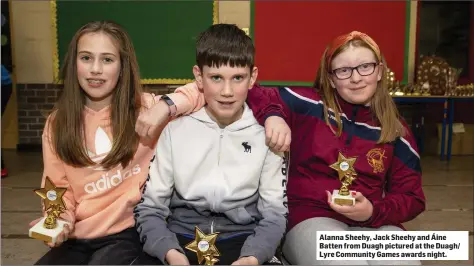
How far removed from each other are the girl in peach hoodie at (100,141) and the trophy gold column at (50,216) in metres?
0.16

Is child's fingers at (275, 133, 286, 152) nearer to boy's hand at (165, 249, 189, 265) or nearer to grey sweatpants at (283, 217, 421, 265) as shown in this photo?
grey sweatpants at (283, 217, 421, 265)

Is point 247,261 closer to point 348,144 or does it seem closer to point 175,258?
point 175,258

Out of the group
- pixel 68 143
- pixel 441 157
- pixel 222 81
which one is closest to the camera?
pixel 222 81

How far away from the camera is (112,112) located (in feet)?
7.13

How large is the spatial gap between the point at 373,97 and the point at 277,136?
0.59 m

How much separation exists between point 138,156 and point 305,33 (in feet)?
17.9

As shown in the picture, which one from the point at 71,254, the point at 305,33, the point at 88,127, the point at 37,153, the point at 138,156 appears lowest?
the point at 37,153

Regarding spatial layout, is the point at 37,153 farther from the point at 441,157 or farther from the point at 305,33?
the point at 441,157

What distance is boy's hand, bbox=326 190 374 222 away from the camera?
6.31 feet

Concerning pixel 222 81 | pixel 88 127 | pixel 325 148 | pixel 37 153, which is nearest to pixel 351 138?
pixel 325 148

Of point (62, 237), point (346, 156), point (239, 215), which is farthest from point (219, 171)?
point (62, 237)

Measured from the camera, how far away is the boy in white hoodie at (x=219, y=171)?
190cm

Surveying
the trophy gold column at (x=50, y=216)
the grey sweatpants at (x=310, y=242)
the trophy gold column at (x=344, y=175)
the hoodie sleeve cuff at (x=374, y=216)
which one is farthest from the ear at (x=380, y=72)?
the trophy gold column at (x=50, y=216)

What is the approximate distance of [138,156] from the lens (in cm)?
219
